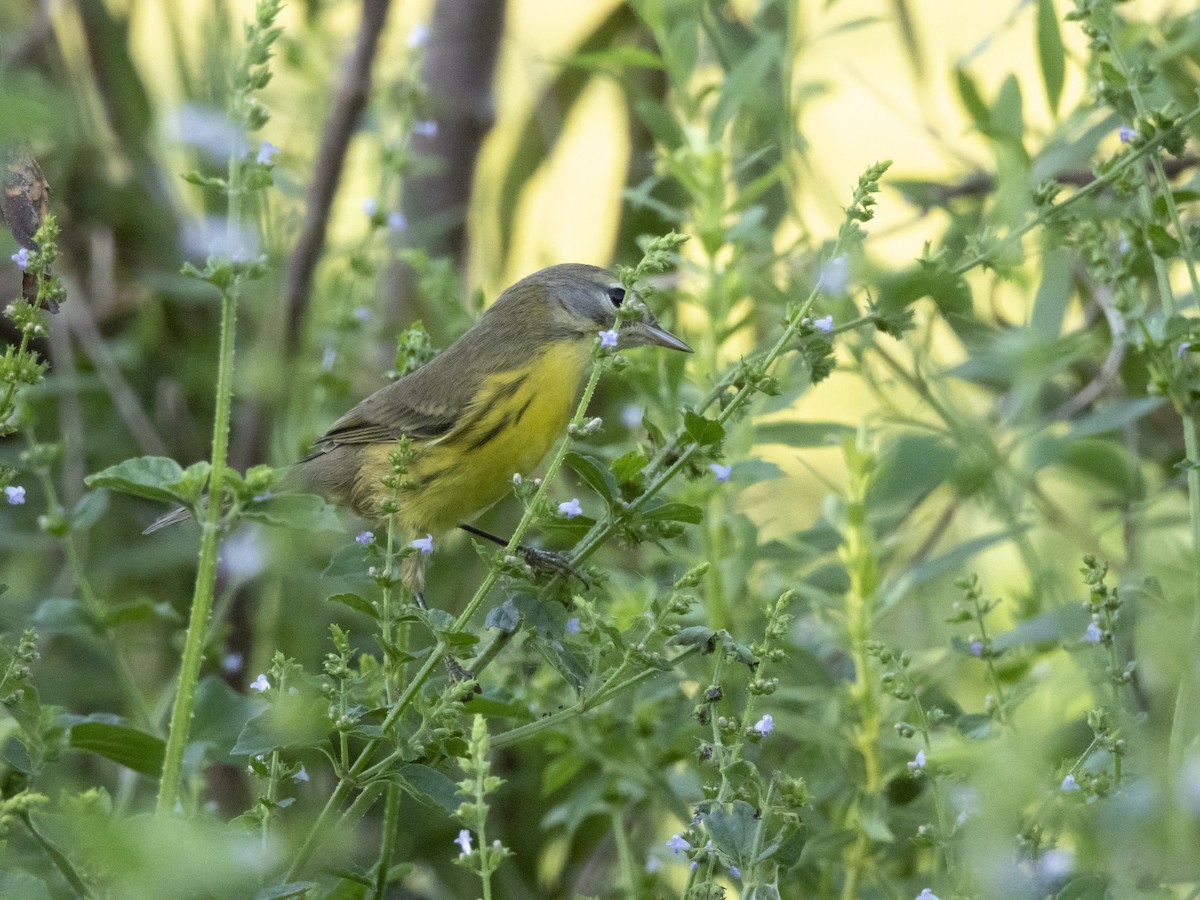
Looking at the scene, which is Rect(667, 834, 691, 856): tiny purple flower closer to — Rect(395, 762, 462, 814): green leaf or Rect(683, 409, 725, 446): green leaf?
Rect(395, 762, 462, 814): green leaf

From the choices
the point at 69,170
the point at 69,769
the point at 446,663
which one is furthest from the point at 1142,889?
the point at 69,170

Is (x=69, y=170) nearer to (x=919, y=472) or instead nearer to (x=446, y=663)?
(x=446, y=663)

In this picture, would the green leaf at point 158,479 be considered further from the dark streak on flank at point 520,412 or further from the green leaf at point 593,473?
the dark streak on flank at point 520,412

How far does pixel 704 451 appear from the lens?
4.54 feet

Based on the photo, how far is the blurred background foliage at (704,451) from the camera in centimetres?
133

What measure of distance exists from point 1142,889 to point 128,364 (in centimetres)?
272

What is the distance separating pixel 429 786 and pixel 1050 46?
1.28 metres

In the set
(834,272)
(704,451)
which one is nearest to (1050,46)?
(834,272)

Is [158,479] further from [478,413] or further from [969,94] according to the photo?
[478,413]

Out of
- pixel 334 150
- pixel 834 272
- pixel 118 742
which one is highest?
pixel 334 150

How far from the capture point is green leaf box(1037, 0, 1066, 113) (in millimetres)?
1936

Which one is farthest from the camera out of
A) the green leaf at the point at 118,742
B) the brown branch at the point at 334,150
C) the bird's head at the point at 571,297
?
the bird's head at the point at 571,297

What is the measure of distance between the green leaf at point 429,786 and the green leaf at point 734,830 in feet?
0.76

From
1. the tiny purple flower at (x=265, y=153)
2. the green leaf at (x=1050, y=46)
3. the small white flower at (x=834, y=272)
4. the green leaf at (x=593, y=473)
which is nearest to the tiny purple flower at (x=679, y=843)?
the green leaf at (x=593, y=473)
